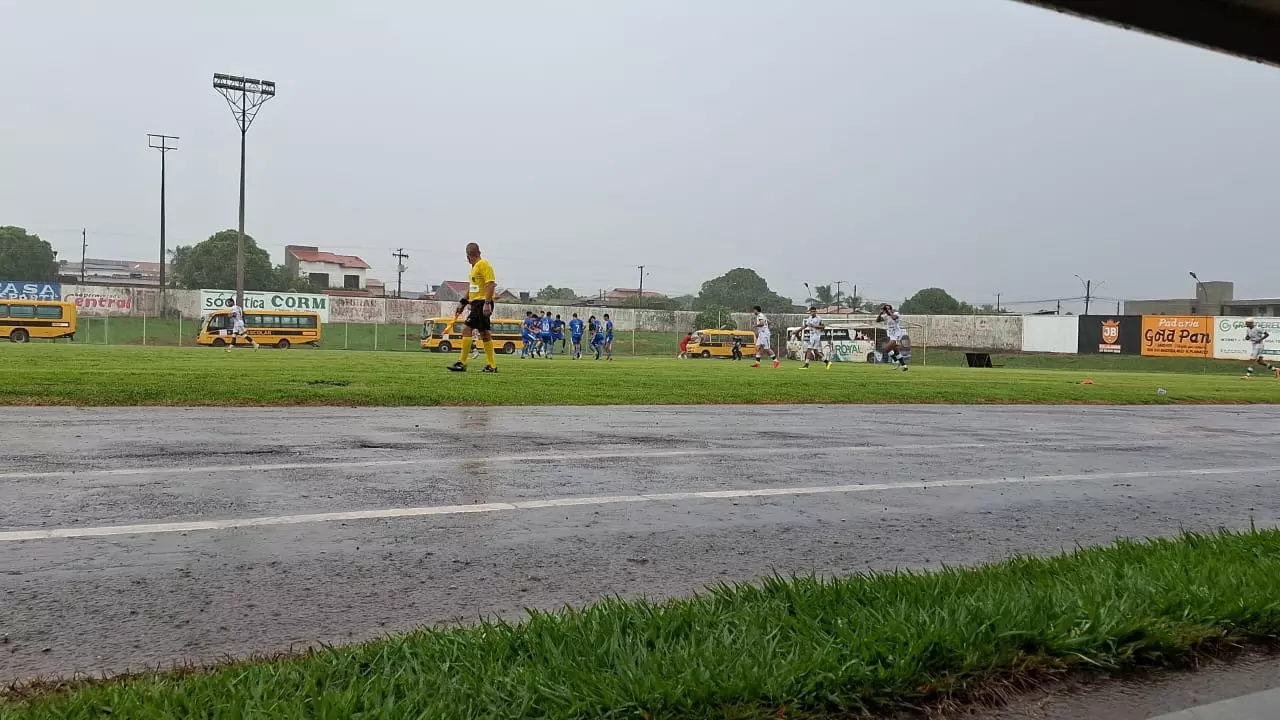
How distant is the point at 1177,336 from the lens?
164 ft

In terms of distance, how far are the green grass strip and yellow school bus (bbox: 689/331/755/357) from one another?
5436 cm

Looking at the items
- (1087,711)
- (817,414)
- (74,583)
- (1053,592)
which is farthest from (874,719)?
(817,414)

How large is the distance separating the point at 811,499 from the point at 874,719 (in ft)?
10.8

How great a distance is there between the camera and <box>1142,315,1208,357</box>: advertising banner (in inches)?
1924

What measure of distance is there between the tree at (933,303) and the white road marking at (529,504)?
111 m

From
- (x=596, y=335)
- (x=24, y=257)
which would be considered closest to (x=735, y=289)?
(x=24, y=257)

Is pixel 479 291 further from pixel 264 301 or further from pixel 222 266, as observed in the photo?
pixel 222 266

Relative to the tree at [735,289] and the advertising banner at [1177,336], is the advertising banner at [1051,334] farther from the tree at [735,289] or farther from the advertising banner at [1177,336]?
the tree at [735,289]

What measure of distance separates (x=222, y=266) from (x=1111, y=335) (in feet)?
224

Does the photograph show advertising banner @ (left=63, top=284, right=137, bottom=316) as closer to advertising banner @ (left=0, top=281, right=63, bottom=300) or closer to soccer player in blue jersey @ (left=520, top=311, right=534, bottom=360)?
advertising banner @ (left=0, top=281, right=63, bottom=300)

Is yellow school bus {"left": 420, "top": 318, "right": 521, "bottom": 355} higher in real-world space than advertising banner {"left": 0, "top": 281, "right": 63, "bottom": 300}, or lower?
lower

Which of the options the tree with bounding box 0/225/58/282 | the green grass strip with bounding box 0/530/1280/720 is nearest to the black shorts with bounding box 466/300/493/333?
the green grass strip with bounding box 0/530/1280/720

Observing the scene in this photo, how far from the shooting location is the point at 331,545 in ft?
14.0

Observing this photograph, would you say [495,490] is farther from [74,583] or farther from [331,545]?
[74,583]
